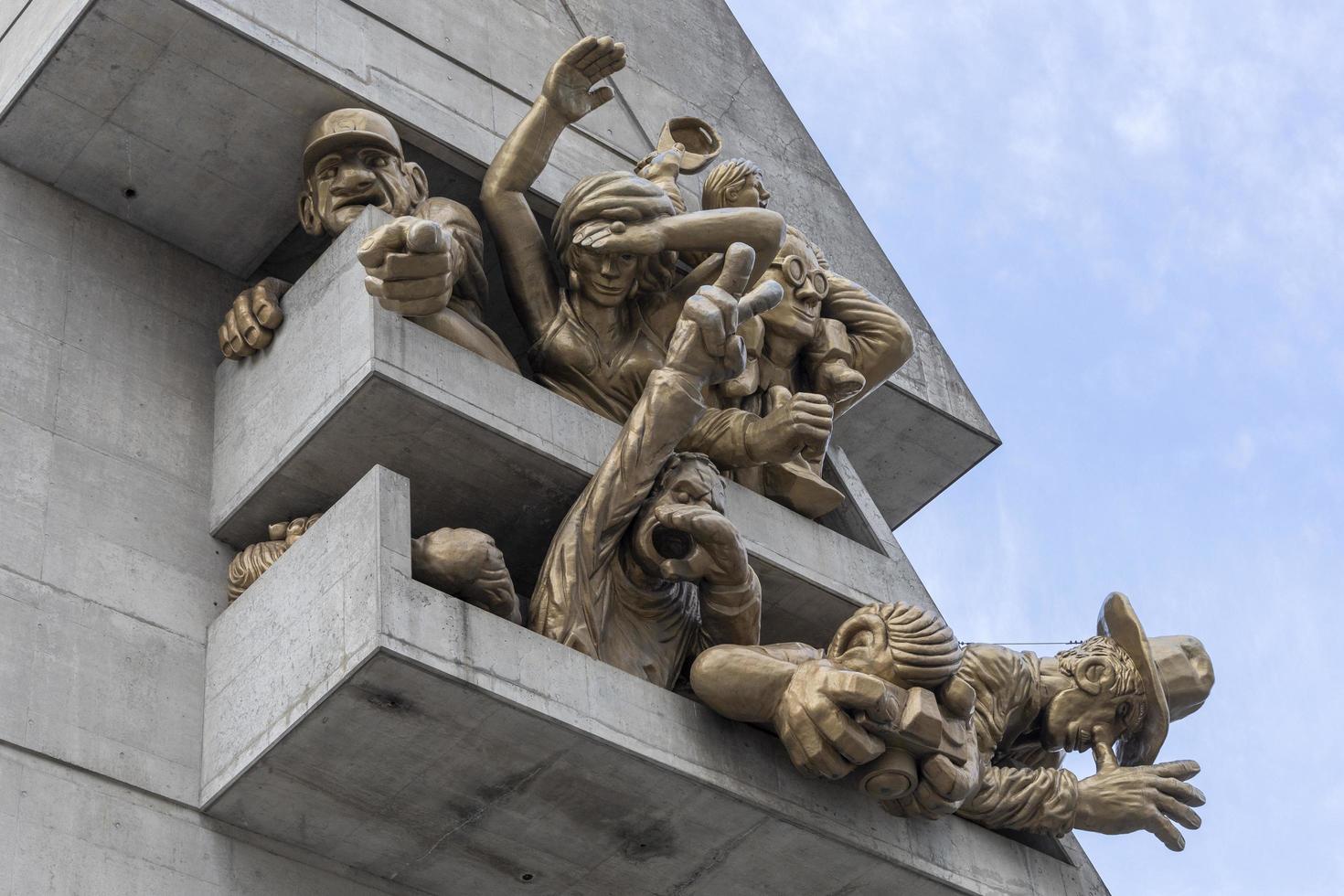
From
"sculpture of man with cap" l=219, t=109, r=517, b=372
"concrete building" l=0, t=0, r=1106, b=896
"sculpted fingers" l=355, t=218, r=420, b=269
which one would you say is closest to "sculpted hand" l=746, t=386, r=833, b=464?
"concrete building" l=0, t=0, r=1106, b=896

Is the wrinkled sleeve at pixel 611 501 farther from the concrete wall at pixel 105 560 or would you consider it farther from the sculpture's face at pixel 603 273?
the concrete wall at pixel 105 560

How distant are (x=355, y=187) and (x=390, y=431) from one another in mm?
1302

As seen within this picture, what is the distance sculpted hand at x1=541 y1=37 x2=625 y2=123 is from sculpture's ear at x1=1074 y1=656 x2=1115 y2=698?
3027mm

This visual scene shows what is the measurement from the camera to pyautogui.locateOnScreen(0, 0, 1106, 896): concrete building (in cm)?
841

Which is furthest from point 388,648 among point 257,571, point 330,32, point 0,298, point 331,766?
point 330,32

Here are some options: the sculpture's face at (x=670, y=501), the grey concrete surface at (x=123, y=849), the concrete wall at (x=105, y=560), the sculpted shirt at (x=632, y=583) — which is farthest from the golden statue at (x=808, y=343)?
the grey concrete surface at (x=123, y=849)

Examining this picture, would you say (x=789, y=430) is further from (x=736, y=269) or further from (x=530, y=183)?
(x=530, y=183)

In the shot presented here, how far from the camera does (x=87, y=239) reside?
10.2 metres

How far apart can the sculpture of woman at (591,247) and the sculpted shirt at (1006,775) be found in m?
1.31

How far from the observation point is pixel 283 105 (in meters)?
10.2

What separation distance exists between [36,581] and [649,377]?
2362 mm

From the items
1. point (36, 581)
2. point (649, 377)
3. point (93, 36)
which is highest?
point (649, 377)

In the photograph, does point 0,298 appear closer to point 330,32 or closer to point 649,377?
point 330,32

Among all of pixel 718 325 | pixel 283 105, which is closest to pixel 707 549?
pixel 718 325
